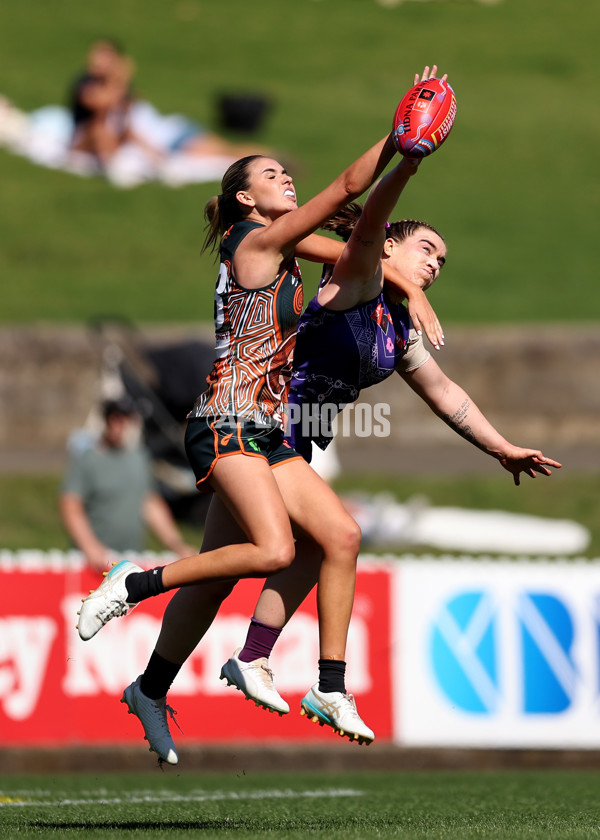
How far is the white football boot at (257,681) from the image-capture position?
5.45 metres

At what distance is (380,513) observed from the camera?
43.3 ft

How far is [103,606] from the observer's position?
18.2 feet

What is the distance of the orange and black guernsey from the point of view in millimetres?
5414

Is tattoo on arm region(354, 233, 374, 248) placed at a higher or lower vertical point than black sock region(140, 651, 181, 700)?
higher

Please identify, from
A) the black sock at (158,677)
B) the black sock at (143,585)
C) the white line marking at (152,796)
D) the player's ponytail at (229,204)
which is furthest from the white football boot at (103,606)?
the white line marking at (152,796)

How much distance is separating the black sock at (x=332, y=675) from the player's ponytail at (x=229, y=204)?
5.62 feet

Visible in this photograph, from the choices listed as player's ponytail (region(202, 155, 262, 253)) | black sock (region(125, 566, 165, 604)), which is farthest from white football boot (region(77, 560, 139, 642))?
player's ponytail (region(202, 155, 262, 253))

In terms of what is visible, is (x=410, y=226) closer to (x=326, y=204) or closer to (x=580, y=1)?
(x=326, y=204)

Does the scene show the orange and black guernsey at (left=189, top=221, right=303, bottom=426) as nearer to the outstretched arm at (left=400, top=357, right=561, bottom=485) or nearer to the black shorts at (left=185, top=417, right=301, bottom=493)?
the black shorts at (left=185, top=417, right=301, bottom=493)

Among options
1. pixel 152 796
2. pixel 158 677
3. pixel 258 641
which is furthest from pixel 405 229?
pixel 152 796

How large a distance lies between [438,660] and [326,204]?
4919 millimetres

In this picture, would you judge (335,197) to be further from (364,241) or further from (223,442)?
(223,442)

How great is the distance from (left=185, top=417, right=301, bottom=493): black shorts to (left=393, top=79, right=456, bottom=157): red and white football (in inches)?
47.9

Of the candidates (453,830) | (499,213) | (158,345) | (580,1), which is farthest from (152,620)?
(580,1)
